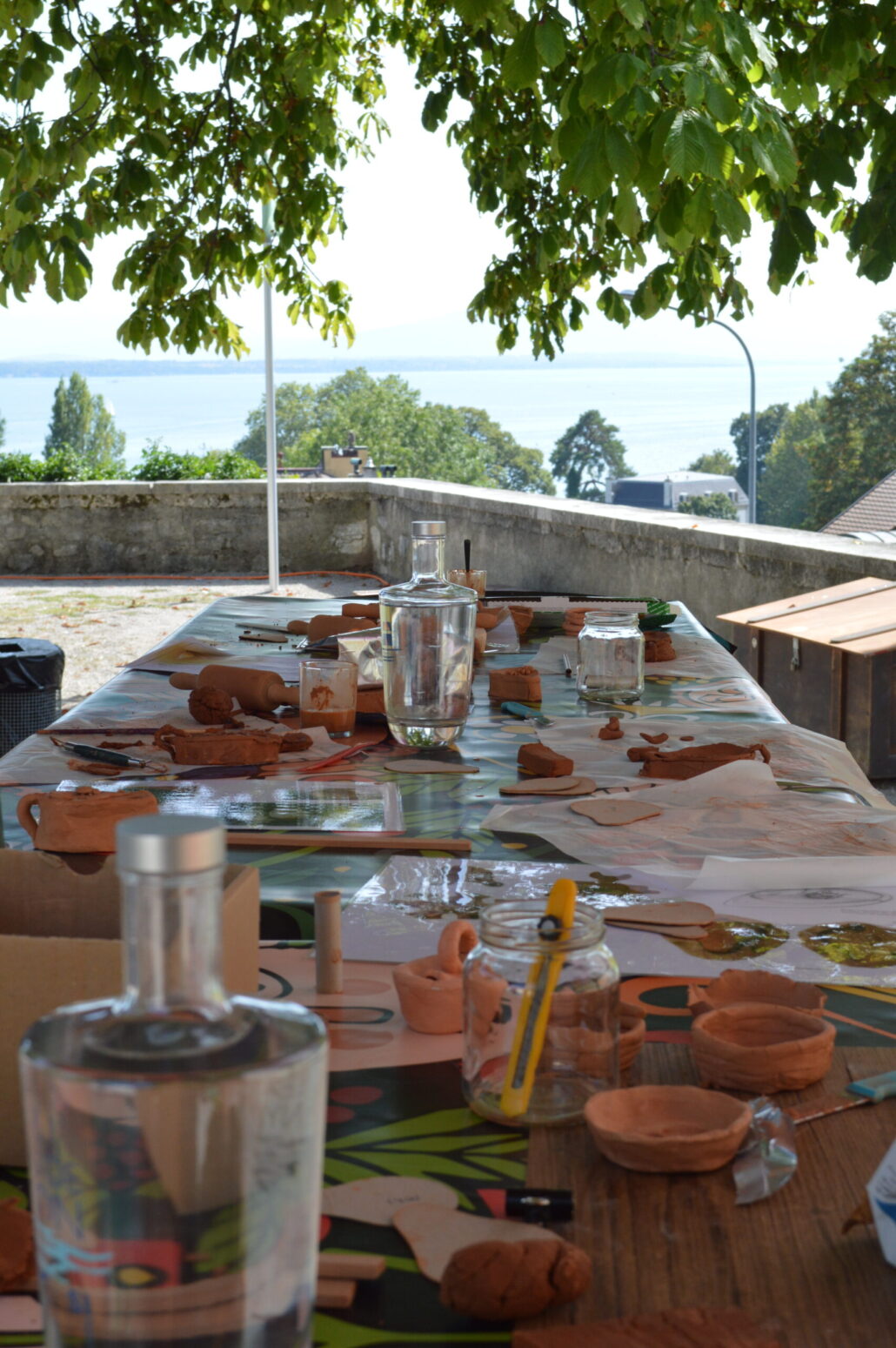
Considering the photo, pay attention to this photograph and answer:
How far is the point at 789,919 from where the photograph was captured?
1341 mm

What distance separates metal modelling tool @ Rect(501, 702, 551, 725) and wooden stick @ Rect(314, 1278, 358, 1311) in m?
1.72

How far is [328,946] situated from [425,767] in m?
0.93

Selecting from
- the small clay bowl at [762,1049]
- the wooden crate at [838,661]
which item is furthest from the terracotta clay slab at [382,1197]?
the wooden crate at [838,661]

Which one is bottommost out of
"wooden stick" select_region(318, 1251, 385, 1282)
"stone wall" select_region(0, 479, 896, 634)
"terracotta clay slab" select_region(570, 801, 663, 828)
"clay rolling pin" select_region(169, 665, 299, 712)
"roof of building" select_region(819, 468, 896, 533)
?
"wooden stick" select_region(318, 1251, 385, 1282)

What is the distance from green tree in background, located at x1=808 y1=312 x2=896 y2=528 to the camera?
51750mm

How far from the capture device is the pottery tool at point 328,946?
1.13m

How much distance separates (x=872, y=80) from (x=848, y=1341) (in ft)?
12.2

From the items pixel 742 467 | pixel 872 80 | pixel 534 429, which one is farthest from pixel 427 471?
pixel 534 429

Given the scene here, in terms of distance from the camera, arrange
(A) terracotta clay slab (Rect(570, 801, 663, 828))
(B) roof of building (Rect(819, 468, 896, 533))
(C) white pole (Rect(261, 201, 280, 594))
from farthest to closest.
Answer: (B) roof of building (Rect(819, 468, 896, 533)), (C) white pole (Rect(261, 201, 280, 594)), (A) terracotta clay slab (Rect(570, 801, 663, 828))

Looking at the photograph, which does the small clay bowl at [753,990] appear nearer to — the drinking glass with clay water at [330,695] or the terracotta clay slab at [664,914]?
the terracotta clay slab at [664,914]

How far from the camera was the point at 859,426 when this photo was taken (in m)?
53.1

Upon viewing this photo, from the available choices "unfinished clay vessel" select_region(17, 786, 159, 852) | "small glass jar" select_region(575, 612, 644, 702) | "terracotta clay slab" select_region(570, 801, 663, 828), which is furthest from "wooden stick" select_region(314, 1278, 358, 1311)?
"small glass jar" select_region(575, 612, 644, 702)

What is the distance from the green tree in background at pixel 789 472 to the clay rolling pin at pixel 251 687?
72.3m

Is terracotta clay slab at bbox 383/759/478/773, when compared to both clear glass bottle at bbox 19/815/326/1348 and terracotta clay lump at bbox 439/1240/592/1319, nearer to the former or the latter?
terracotta clay lump at bbox 439/1240/592/1319
